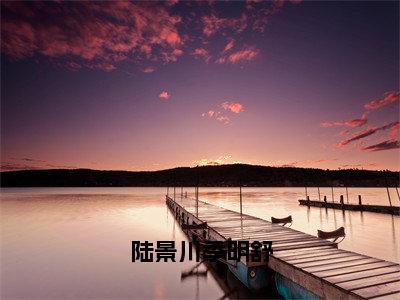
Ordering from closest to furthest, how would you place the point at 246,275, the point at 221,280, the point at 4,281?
1. the point at 246,275
2. the point at 221,280
3. the point at 4,281

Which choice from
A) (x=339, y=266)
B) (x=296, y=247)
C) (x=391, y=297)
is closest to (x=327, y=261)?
(x=339, y=266)

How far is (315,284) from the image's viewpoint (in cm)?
823

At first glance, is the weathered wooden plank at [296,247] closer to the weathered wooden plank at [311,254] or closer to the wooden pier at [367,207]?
the weathered wooden plank at [311,254]

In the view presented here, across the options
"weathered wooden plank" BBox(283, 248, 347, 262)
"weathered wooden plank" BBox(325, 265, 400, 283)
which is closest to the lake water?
"weathered wooden plank" BBox(283, 248, 347, 262)

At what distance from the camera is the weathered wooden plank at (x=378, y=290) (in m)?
6.93

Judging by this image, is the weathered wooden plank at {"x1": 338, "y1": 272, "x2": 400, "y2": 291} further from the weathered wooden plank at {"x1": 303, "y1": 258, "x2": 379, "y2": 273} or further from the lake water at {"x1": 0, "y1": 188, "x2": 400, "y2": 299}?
the lake water at {"x1": 0, "y1": 188, "x2": 400, "y2": 299}

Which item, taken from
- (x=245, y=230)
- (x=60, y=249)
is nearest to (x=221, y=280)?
(x=245, y=230)

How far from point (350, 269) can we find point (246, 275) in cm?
397

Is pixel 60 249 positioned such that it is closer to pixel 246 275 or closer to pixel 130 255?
pixel 130 255

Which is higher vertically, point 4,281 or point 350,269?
point 350,269

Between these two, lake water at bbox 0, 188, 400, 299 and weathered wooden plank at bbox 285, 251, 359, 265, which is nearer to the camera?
weathered wooden plank at bbox 285, 251, 359, 265

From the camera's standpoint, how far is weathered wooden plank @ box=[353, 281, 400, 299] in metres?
6.93

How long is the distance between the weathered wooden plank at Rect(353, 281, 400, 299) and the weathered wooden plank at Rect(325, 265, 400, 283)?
0.63 metres

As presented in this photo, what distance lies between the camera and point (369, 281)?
7.82m
